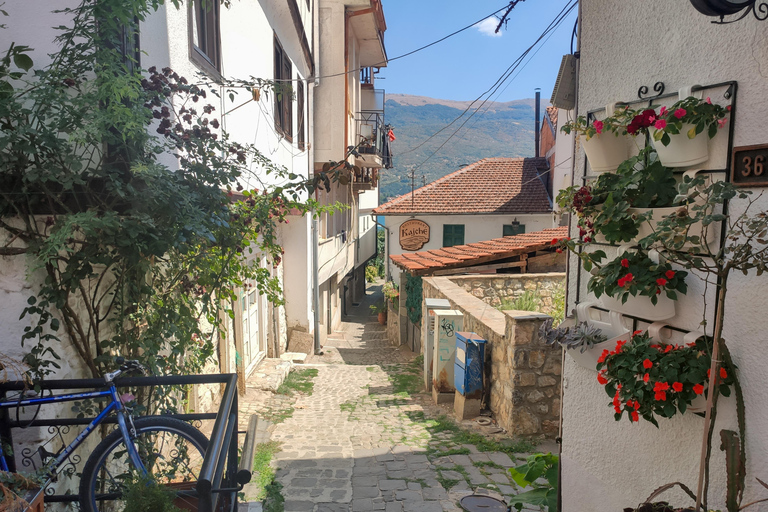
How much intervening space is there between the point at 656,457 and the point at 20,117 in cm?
363

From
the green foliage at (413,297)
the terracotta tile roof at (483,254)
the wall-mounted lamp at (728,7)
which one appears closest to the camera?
the wall-mounted lamp at (728,7)

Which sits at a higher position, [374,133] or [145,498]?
[374,133]

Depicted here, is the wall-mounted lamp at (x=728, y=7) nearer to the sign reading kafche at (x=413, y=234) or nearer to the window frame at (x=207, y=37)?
the window frame at (x=207, y=37)

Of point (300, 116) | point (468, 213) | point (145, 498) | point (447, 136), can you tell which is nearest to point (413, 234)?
point (468, 213)

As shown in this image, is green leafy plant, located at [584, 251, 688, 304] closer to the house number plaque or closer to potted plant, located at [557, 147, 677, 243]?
potted plant, located at [557, 147, 677, 243]

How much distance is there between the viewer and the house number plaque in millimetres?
2199

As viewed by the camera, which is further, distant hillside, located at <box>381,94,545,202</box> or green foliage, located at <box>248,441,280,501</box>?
distant hillside, located at <box>381,94,545,202</box>

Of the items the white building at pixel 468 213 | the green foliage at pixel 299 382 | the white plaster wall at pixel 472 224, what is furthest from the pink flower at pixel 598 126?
the white plaster wall at pixel 472 224

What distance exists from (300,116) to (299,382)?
17.5 ft

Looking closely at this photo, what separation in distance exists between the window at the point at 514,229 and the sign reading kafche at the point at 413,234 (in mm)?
2789

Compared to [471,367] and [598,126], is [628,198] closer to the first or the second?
[598,126]

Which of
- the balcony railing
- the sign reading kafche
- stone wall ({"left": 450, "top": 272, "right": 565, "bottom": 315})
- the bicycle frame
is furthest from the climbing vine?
the sign reading kafche

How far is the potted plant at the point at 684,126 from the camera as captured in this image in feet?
7.66

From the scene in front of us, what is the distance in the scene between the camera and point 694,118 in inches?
92.7
